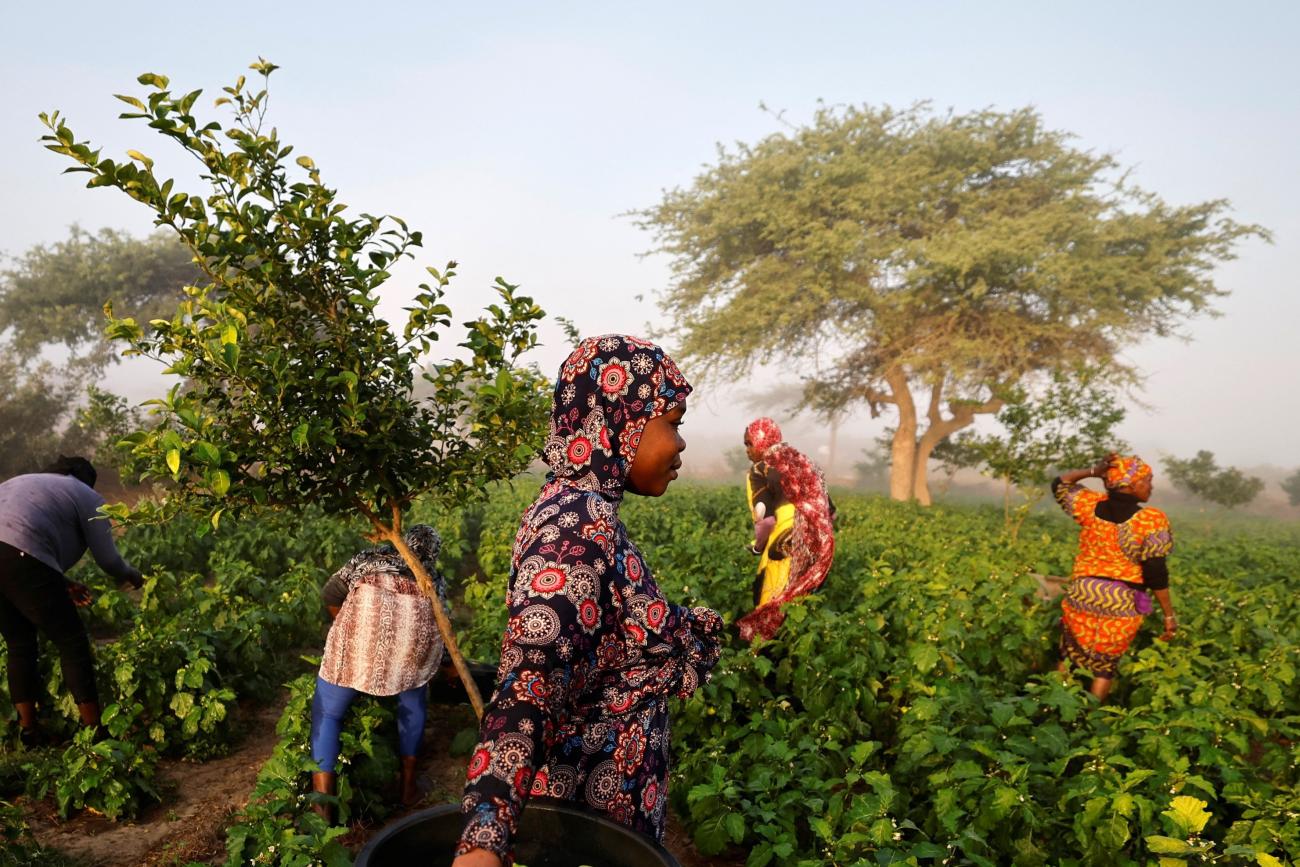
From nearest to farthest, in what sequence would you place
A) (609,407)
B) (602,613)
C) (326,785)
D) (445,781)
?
(602,613), (609,407), (326,785), (445,781)

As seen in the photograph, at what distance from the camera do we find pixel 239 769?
15.6 ft

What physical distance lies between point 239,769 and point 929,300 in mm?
20594

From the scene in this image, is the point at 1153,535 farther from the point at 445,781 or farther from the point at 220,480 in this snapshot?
the point at 220,480

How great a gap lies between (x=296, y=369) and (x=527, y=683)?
6.61ft

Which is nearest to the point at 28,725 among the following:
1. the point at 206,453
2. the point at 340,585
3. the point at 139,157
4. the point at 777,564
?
the point at 340,585

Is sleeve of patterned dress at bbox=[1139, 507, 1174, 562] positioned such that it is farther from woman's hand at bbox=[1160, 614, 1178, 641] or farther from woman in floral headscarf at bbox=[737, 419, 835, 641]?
woman in floral headscarf at bbox=[737, 419, 835, 641]

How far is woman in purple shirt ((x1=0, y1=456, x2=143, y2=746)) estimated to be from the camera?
4332 millimetres

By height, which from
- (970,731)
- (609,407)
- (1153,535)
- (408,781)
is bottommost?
(408,781)

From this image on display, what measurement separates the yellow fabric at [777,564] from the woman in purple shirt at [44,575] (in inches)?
185

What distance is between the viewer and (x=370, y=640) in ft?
12.6

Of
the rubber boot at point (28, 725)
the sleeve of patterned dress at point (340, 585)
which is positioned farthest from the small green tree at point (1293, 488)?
the rubber boot at point (28, 725)

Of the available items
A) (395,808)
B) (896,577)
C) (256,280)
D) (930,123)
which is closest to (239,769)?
(395,808)

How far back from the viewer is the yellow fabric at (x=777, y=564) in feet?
19.1

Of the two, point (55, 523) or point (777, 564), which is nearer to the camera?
point (55, 523)
